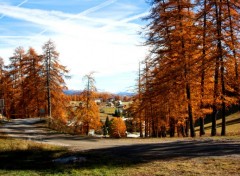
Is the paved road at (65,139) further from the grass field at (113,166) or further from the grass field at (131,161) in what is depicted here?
the grass field at (113,166)

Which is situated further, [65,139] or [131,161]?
[65,139]

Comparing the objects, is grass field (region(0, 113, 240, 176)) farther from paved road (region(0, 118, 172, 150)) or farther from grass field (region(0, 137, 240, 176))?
paved road (region(0, 118, 172, 150))

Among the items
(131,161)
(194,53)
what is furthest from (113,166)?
(194,53)

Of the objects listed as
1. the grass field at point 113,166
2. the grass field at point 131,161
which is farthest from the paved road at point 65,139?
the grass field at point 113,166

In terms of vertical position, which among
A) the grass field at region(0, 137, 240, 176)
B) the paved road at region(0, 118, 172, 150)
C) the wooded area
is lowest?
the grass field at region(0, 137, 240, 176)

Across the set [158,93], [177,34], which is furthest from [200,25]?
[158,93]

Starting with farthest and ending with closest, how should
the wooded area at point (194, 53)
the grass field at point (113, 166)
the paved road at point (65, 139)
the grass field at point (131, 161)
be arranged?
the wooded area at point (194, 53) → the paved road at point (65, 139) → the grass field at point (131, 161) → the grass field at point (113, 166)

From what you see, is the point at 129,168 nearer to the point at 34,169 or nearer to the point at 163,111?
the point at 34,169

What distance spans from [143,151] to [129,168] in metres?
3.41

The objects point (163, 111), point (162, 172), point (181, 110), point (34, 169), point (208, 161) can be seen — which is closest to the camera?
point (162, 172)

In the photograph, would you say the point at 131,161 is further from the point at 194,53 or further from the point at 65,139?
the point at 194,53

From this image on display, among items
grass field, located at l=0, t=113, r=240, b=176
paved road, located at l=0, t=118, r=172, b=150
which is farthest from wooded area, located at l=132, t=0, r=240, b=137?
grass field, located at l=0, t=113, r=240, b=176

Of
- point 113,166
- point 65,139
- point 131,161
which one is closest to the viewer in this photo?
point 113,166

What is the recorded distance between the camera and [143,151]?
633 inches
